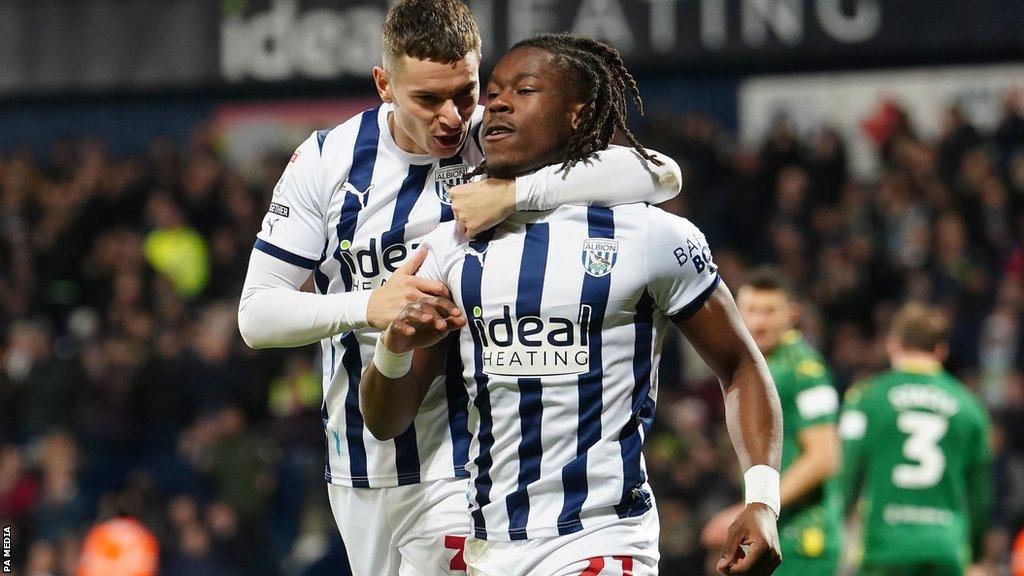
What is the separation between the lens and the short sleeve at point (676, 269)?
302 cm

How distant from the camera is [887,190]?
381 inches

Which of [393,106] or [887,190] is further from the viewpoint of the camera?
[887,190]

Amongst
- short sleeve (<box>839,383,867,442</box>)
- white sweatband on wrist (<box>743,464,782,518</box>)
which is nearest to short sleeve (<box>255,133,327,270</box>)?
white sweatband on wrist (<box>743,464,782,518</box>)

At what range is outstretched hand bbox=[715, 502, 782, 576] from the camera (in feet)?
9.39

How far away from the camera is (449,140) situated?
3457mm

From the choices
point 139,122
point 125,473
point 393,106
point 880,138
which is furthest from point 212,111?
point 393,106

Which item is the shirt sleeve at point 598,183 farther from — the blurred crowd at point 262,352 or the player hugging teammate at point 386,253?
the blurred crowd at point 262,352

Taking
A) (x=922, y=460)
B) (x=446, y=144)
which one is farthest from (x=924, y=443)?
(x=446, y=144)

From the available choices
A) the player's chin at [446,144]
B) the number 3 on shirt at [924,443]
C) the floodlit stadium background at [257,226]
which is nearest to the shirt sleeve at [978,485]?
the number 3 on shirt at [924,443]

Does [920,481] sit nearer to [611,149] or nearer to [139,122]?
[611,149]

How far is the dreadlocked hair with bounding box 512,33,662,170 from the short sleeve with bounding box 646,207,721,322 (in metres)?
0.21

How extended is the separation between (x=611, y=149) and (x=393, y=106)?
68 cm

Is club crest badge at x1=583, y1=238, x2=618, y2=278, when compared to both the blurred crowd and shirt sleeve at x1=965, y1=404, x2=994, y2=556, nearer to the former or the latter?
shirt sleeve at x1=965, y1=404, x2=994, y2=556

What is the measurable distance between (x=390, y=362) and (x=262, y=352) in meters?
7.15
